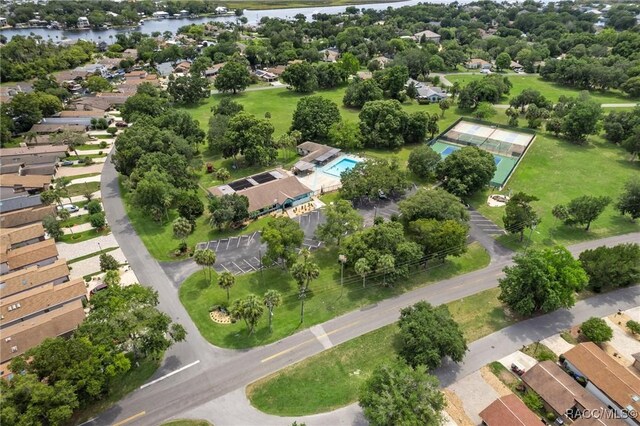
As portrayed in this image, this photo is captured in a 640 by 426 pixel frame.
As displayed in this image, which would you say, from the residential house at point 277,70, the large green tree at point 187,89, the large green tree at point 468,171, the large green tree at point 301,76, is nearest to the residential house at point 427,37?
the residential house at point 277,70

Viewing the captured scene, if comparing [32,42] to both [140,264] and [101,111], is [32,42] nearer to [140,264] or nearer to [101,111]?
[101,111]

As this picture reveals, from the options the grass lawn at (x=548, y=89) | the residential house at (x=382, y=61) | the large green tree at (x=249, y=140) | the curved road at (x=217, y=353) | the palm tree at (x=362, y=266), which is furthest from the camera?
the residential house at (x=382, y=61)

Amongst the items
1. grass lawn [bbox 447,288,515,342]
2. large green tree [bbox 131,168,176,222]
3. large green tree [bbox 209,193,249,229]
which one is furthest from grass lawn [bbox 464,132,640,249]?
large green tree [bbox 131,168,176,222]

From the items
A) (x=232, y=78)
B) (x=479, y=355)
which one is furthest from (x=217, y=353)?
(x=232, y=78)

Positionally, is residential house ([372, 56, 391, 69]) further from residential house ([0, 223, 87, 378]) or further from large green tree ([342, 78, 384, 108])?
residential house ([0, 223, 87, 378])

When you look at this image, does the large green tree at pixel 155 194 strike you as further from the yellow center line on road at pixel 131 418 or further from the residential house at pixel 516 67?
the residential house at pixel 516 67

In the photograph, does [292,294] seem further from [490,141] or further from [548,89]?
[548,89]
